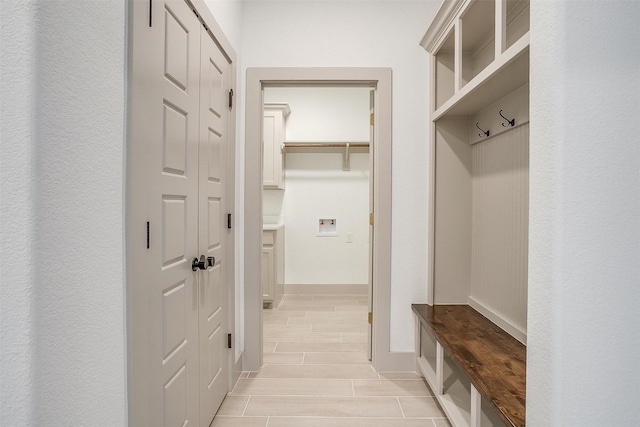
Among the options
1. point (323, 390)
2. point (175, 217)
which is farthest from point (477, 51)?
point (323, 390)

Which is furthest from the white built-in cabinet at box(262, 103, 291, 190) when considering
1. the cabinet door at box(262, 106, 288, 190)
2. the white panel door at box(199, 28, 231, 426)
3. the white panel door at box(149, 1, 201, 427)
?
the white panel door at box(149, 1, 201, 427)

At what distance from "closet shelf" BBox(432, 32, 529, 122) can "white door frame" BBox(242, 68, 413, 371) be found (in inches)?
16.4

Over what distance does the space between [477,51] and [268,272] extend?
2756 mm

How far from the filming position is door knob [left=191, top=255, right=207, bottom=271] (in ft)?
5.35

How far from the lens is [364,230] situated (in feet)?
14.9

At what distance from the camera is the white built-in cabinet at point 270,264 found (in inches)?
152

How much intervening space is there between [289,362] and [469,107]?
84.2 inches

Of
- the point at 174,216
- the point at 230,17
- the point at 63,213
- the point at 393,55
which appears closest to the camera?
the point at 63,213

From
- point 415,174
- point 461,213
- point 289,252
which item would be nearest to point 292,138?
point 289,252

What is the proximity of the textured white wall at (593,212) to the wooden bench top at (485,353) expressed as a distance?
0.34m

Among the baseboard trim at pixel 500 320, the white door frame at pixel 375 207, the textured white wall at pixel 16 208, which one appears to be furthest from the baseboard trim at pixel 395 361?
the textured white wall at pixel 16 208

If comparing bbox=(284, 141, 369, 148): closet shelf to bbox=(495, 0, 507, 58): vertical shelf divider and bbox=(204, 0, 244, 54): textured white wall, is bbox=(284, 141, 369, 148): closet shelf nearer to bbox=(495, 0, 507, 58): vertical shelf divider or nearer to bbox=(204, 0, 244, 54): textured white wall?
bbox=(204, 0, 244, 54): textured white wall

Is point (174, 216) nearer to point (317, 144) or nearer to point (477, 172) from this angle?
point (477, 172)

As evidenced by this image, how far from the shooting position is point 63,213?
778mm
